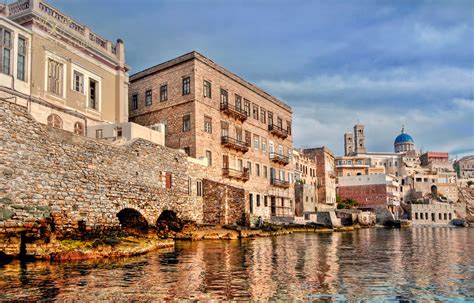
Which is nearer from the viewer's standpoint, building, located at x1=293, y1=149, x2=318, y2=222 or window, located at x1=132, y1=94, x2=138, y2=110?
window, located at x1=132, y1=94, x2=138, y2=110

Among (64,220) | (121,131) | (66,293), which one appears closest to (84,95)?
(121,131)

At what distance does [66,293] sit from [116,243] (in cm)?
815

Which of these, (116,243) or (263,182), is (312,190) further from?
(116,243)

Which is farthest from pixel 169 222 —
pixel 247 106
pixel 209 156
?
pixel 247 106

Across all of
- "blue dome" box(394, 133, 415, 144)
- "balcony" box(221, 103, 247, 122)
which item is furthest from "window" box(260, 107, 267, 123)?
"blue dome" box(394, 133, 415, 144)

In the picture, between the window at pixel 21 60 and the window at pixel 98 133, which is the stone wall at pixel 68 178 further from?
the window at pixel 21 60

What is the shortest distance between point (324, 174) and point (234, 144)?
3955cm

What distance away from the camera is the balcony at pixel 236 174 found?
38062 millimetres

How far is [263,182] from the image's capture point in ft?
148

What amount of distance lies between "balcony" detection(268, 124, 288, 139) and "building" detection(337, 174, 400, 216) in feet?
125

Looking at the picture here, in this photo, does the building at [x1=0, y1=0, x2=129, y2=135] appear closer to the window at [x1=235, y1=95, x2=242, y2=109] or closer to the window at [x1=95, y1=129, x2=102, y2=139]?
the window at [x1=95, y1=129, x2=102, y2=139]

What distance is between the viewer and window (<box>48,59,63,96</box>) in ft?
82.7

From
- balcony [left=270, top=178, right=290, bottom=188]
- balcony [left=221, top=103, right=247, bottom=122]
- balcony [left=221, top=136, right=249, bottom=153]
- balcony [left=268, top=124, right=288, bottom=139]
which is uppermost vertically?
balcony [left=221, top=103, right=247, bottom=122]

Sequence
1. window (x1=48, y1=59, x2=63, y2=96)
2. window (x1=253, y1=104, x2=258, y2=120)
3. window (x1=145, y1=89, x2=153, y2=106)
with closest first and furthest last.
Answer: window (x1=48, y1=59, x2=63, y2=96) → window (x1=145, y1=89, x2=153, y2=106) → window (x1=253, y1=104, x2=258, y2=120)
